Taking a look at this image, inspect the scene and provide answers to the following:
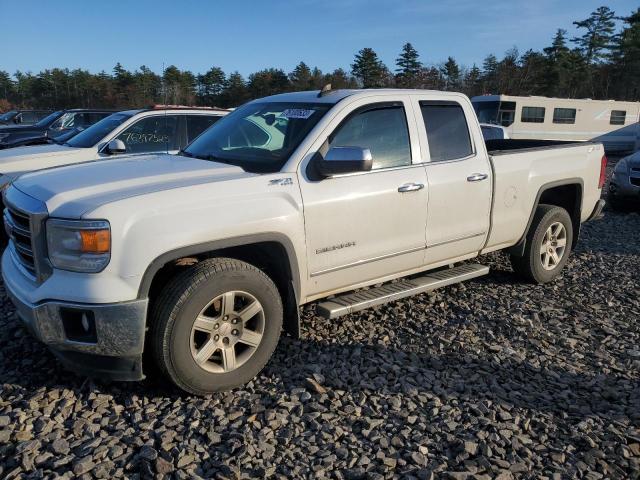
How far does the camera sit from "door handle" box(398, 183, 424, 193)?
405 cm

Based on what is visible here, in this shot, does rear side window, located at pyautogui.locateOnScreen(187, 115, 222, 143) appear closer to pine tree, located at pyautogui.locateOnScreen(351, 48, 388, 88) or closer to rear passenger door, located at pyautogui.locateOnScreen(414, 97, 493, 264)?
rear passenger door, located at pyautogui.locateOnScreen(414, 97, 493, 264)

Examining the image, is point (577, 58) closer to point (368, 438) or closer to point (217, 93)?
point (217, 93)

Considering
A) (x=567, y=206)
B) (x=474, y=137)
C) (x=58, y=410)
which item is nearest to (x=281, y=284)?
(x=58, y=410)

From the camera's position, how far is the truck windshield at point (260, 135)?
3805 millimetres

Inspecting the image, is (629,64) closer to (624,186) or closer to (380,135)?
(624,186)

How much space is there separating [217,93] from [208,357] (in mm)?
74324

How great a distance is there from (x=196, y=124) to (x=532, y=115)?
19.5m

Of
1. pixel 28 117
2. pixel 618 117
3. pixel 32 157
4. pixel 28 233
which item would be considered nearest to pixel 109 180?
pixel 28 233

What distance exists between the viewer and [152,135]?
7688mm

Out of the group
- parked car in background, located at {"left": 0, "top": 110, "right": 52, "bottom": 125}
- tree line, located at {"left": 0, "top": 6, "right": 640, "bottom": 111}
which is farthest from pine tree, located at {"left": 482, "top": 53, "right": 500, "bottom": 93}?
parked car in background, located at {"left": 0, "top": 110, "right": 52, "bottom": 125}

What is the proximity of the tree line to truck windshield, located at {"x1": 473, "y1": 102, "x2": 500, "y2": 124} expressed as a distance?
31.0 m

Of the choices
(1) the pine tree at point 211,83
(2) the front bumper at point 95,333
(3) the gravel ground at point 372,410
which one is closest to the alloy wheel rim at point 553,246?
(3) the gravel ground at point 372,410

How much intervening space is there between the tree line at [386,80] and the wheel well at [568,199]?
49.1 meters

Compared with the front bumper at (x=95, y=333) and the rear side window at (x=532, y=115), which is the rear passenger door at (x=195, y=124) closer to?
the front bumper at (x=95, y=333)
